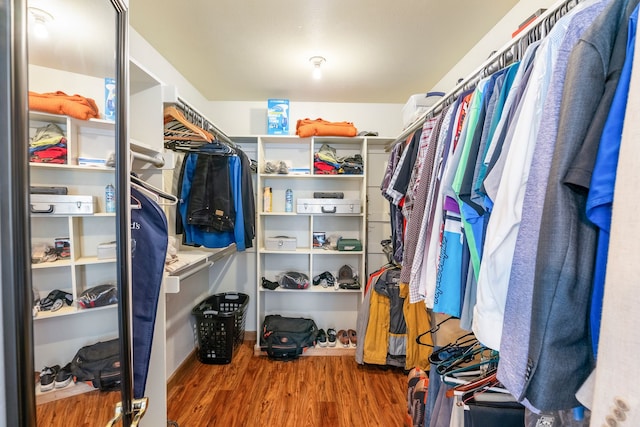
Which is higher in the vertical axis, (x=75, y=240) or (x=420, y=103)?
(x=420, y=103)

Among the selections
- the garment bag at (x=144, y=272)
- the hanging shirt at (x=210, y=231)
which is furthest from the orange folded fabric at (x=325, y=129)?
the garment bag at (x=144, y=272)

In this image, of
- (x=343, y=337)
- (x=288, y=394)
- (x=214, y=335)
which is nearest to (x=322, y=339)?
(x=343, y=337)

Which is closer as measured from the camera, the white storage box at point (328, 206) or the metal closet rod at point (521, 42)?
the metal closet rod at point (521, 42)

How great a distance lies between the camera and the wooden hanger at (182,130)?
139cm

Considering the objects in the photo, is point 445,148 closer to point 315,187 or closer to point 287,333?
point 315,187

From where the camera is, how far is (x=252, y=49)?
1.80m

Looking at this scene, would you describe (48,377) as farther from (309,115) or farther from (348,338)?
(309,115)

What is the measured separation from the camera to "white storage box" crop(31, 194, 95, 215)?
1.51ft

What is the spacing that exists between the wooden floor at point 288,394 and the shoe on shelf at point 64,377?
1430mm

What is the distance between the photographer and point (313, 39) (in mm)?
1699

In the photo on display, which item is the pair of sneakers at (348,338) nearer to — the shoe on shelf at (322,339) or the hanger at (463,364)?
the shoe on shelf at (322,339)

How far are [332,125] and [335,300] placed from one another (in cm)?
176

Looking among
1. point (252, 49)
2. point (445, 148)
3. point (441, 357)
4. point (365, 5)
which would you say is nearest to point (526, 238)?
point (445, 148)

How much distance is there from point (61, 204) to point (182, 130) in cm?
134
